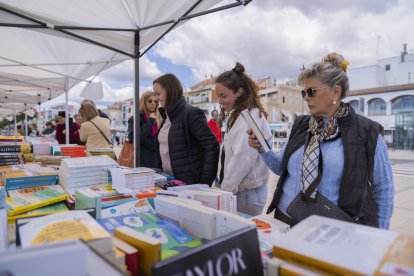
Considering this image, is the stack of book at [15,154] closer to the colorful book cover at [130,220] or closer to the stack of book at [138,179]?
the stack of book at [138,179]

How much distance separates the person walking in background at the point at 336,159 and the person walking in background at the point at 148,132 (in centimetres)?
162

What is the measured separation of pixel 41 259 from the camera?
21.0 inches

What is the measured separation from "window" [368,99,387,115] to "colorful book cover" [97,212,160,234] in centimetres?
3126

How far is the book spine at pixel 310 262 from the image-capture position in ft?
2.02

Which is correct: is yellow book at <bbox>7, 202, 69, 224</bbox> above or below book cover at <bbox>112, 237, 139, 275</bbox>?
below

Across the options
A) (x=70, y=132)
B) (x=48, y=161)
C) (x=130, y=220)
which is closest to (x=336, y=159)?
(x=130, y=220)

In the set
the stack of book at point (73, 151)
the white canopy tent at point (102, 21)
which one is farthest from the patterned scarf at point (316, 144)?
the stack of book at point (73, 151)

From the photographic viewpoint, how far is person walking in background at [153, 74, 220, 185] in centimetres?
217

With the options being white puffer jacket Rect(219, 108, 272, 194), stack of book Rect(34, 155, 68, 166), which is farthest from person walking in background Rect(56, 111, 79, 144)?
white puffer jacket Rect(219, 108, 272, 194)

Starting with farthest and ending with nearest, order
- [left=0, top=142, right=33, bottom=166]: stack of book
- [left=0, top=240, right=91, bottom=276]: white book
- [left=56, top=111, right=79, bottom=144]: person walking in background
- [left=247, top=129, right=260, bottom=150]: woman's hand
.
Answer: [left=56, top=111, right=79, bottom=144]: person walking in background
[left=0, top=142, right=33, bottom=166]: stack of book
[left=247, top=129, right=260, bottom=150]: woman's hand
[left=0, top=240, right=91, bottom=276]: white book

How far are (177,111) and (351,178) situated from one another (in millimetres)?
1370

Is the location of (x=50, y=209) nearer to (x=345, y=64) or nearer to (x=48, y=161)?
(x=48, y=161)

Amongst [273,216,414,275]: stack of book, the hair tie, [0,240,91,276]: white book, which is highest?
the hair tie

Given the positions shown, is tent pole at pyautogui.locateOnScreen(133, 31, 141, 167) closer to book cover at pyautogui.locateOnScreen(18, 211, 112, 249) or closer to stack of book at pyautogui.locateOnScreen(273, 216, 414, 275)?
book cover at pyautogui.locateOnScreen(18, 211, 112, 249)
